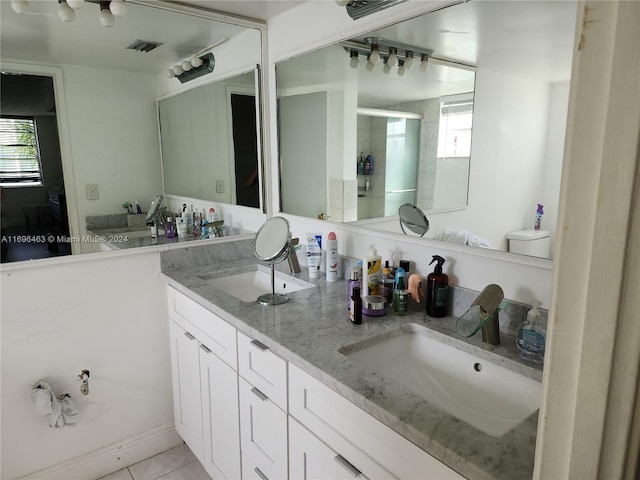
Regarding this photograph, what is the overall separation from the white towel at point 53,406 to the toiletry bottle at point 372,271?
1.41 m

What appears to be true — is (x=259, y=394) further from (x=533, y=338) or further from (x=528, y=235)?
(x=528, y=235)

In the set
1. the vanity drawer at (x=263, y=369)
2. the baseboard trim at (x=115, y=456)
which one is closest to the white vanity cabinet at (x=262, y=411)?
the vanity drawer at (x=263, y=369)

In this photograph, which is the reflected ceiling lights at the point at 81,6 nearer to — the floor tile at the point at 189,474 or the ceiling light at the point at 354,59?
the ceiling light at the point at 354,59

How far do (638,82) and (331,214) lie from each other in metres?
1.65

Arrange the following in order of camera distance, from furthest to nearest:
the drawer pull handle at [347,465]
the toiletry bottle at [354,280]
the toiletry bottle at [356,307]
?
the toiletry bottle at [354,280], the toiletry bottle at [356,307], the drawer pull handle at [347,465]

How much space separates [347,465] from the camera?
1050mm

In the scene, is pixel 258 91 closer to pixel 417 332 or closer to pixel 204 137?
pixel 204 137

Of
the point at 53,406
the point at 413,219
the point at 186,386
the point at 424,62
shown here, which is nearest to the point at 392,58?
the point at 424,62

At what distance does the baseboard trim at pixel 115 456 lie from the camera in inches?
73.8

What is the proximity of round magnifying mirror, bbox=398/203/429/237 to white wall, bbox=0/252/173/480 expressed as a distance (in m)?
1.20

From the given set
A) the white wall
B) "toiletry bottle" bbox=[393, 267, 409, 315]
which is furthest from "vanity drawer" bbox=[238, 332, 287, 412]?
the white wall

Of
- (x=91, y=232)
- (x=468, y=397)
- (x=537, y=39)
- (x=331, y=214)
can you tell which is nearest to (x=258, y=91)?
(x=331, y=214)

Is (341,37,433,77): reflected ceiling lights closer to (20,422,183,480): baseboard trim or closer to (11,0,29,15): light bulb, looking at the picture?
(11,0,29,15): light bulb

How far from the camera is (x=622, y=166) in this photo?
351 millimetres
